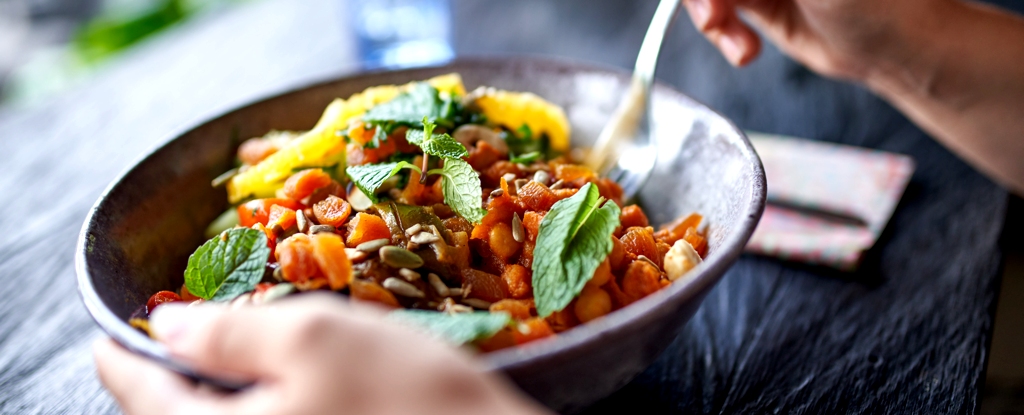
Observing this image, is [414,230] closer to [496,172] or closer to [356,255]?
[356,255]

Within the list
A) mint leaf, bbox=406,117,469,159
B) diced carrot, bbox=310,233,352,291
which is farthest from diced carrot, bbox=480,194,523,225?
diced carrot, bbox=310,233,352,291

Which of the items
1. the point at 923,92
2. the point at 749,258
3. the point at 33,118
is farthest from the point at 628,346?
the point at 33,118

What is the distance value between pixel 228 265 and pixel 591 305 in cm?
68

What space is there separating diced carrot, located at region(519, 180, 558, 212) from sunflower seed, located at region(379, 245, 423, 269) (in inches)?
11.2

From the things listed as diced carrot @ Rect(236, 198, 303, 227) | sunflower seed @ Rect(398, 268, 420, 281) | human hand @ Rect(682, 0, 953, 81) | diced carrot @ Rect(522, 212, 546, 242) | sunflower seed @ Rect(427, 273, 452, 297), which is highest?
diced carrot @ Rect(236, 198, 303, 227)

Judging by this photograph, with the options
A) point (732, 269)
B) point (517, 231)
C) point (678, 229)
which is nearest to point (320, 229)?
point (517, 231)

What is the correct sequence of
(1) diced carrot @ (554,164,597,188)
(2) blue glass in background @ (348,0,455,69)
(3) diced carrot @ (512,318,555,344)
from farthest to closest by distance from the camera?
(2) blue glass in background @ (348,0,455,69) < (1) diced carrot @ (554,164,597,188) < (3) diced carrot @ (512,318,555,344)

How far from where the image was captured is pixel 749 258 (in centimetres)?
196

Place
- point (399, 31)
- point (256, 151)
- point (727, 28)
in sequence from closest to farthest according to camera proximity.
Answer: point (256, 151) < point (727, 28) < point (399, 31)

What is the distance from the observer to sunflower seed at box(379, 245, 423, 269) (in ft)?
4.29

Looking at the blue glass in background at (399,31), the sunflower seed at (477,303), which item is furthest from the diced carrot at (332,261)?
the blue glass in background at (399,31)

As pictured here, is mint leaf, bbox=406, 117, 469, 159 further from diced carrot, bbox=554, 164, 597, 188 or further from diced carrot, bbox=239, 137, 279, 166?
diced carrot, bbox=239, 137, 279, 166

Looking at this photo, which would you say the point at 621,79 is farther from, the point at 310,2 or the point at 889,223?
the point at 310,2

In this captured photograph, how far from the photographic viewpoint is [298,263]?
1249 millimetres
